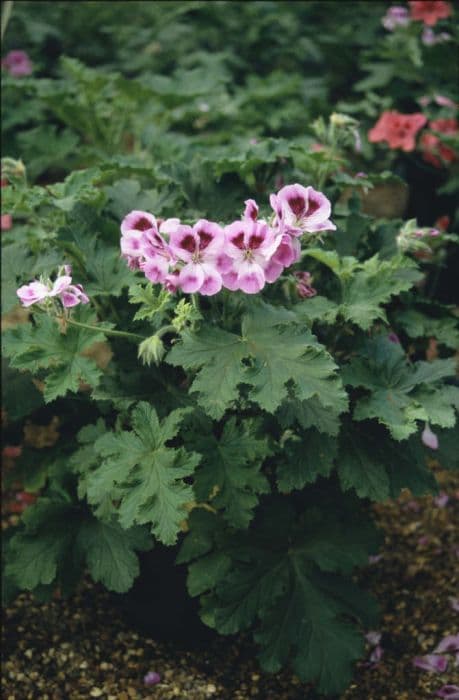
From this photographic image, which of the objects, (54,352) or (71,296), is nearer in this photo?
(71,296)

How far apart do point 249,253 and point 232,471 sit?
1.59ft

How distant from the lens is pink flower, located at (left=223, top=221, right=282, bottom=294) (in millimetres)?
1646

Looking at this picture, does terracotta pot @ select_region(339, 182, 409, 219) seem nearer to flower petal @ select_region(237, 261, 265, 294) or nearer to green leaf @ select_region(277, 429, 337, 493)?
green leaf @ select_region(277, 429, 337, 493)

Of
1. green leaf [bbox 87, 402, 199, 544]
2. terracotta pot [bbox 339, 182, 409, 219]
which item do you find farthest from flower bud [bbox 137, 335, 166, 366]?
terracotta pot [bbox 339, 182, 409, 219]

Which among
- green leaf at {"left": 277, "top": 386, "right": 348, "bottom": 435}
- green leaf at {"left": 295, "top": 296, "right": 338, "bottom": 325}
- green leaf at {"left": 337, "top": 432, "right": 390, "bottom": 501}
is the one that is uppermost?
green leaf at {"left": 295, "top": 296, "right": 338, "bottom": 325}

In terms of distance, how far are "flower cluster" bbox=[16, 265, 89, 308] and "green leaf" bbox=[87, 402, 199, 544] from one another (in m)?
0.27

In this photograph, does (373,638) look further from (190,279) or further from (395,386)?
(190,279)

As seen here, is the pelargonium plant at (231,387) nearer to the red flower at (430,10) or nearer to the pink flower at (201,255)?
the pink flower at (201,255)

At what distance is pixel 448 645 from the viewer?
2197 millimetres

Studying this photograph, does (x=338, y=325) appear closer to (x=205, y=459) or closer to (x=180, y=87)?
(x=205, y=459)

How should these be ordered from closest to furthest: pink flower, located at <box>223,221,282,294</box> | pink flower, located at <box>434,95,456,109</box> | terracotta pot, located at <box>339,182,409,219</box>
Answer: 1. pink flower, located at <box>223,221,282,294</box>
2. pink flower, located at <box>434,95,456,109</box>
3. terracotta pot, located at <box>339,182,409,219</box>

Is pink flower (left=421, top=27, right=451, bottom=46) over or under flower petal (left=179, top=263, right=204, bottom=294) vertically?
under

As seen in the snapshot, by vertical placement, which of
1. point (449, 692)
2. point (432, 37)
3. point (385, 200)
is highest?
point (432, 37)

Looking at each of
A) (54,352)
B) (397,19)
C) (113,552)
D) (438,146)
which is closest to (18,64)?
(397,19)
